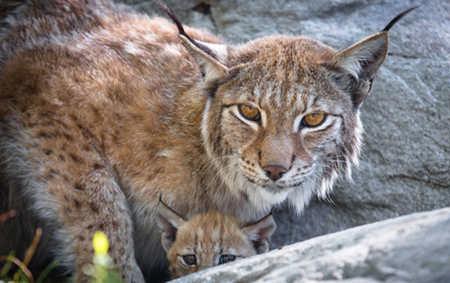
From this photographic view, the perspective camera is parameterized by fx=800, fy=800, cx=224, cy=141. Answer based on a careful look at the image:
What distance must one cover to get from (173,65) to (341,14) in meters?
1.92

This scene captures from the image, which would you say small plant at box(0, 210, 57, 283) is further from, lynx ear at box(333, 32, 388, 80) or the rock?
lynx ear at box(333, 32, 388, 80)

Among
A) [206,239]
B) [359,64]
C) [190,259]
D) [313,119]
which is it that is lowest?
[190,259]

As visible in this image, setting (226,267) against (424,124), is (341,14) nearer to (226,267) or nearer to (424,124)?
(424,124)

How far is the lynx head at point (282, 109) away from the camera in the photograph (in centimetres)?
491

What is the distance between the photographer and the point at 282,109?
4.97 meters

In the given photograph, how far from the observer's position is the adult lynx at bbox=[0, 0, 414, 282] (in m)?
5.04

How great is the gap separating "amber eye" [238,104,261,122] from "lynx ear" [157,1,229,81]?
0.90 feet

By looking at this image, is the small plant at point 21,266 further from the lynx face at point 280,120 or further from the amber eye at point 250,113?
the amber eye at point 250,113

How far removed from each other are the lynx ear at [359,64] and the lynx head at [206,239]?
3.32 ft

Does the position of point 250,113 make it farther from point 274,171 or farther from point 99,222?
point 99,222

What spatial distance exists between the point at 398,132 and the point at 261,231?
5.51 ft

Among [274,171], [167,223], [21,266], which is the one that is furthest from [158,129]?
[21,266]

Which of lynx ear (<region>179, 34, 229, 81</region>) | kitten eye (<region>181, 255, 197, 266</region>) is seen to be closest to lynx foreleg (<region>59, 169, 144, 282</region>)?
kitten eye (<region>181, 255, 197, 266</region>)

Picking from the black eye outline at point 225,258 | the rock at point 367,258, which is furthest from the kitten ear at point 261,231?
the rock at point 367,258
